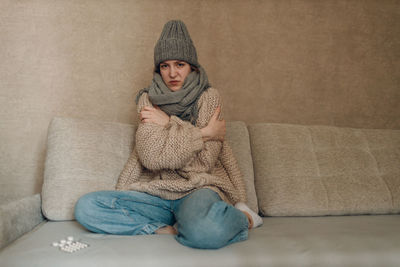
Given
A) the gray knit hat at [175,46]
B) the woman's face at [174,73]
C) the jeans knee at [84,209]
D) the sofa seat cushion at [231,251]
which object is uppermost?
the gray knit hat at [175,46]

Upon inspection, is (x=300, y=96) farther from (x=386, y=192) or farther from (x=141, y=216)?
(x=141, y=216)

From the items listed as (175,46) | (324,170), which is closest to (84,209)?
(175,46)

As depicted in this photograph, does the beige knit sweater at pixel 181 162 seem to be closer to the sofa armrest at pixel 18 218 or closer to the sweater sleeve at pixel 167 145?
the sweater sleeve at pixel 167 145

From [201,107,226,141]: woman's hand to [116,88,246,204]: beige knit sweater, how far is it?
20mm

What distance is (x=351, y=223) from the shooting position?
130 centimetres

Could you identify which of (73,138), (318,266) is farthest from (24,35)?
(318,266)

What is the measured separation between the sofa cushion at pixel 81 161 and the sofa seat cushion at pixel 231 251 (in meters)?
0.20

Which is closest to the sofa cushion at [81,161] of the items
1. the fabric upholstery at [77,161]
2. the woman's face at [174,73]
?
the fabric upholstery at [77,161]

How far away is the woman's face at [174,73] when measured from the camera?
56.4 inches

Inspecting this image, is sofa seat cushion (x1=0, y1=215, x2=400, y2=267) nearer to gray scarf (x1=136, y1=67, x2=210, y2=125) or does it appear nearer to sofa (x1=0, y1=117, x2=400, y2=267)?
sofa (x1=0, y1=117, x2=400, y2=267)

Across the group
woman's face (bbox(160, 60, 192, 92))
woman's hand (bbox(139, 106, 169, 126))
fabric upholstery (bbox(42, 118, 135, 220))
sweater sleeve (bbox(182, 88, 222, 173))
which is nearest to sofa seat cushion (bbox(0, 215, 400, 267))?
fabric upholstery (bbox(42, 118, 135, 220))

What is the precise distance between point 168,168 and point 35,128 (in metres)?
0.92

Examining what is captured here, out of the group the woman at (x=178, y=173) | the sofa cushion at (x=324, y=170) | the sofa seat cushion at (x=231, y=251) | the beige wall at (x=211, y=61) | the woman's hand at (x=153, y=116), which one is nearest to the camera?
the sofa seat cushion at (x=231, y=251)

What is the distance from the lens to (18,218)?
117 centimetres
